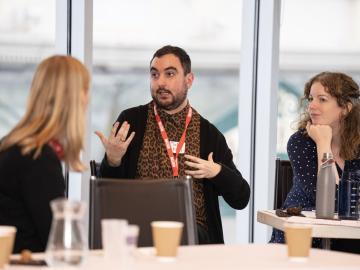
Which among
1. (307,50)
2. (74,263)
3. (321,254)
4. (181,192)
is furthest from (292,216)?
(307,50)

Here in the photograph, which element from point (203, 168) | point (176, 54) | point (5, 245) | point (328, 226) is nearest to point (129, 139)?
point (203, 168)

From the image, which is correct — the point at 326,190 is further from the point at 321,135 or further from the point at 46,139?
the point at 46,139

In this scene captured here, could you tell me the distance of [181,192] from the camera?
8.22ft

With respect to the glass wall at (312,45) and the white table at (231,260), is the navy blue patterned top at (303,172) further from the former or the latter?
the glass wall at (312,45)

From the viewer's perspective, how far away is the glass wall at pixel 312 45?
5461 mm

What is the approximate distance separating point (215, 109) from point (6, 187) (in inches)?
136

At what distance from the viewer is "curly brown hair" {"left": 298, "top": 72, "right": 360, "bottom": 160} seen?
3648mm

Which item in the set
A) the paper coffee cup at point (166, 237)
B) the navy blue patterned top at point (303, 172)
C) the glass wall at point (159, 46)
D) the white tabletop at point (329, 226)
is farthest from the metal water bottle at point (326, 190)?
the glass wall at point (159, 46)

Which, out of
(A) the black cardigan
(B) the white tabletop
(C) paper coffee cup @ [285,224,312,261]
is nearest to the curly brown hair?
(A) the black cardigan

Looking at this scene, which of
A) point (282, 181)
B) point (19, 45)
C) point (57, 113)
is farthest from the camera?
point (19, 45)

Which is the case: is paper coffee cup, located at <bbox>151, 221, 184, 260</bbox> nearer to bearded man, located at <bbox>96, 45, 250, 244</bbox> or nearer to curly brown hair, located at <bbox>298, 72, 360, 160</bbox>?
bearded man, located at <bbox>96, 45, 250, 244</bbox>

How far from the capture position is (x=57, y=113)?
→ 2004 mm

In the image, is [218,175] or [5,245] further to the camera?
[218,175]

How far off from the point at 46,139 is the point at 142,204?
539 mm
